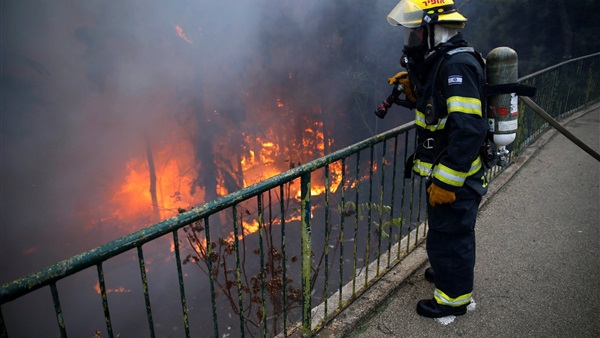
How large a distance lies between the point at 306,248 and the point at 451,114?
1187mm

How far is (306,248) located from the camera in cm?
232

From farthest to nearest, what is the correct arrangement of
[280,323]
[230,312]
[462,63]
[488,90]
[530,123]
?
[230,312] < [280,323] < [530,123] < [488,90] < [462,63]

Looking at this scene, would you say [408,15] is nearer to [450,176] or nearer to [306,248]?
[450,176]

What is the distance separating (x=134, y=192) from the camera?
2020cm

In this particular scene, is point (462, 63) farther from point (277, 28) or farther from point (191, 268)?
point (277, 28)

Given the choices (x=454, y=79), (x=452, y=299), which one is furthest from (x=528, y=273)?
(x=454, y=79)

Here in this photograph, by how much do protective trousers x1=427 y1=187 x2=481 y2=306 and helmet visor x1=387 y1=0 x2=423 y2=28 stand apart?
111 cm

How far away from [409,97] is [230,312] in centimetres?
878

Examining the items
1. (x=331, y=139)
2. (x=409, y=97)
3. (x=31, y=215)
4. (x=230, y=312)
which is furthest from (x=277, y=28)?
(x=409, y=97)

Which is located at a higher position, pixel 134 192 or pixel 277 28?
pixel 277 28

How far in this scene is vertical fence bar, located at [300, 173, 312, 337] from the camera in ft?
7.27

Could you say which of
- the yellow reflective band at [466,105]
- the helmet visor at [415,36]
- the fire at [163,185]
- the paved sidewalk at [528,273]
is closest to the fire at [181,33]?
the fire at [163,185]

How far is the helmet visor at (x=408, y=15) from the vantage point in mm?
2297

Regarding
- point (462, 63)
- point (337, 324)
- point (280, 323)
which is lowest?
point (280, 323)
